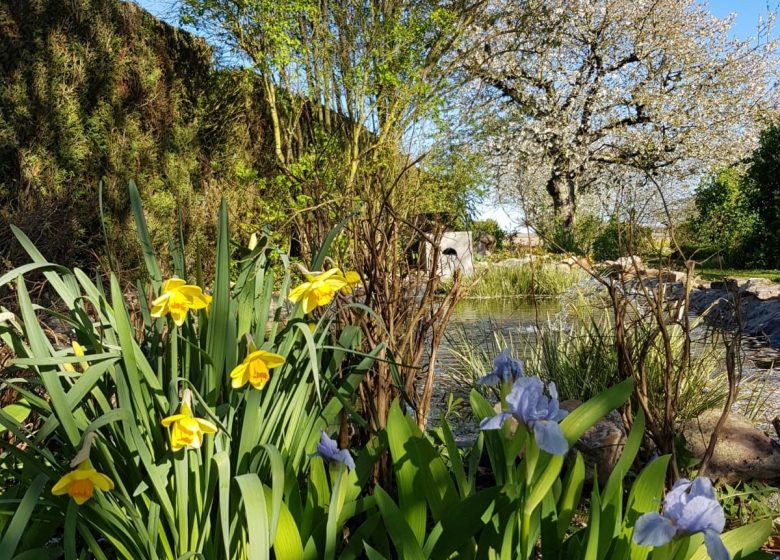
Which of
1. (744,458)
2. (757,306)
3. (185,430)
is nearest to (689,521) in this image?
(185,430)

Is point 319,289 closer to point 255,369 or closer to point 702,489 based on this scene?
point 255,369

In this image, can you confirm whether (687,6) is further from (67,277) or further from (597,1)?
(67,277)

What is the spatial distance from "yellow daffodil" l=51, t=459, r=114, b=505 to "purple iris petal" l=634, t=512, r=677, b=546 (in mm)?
836

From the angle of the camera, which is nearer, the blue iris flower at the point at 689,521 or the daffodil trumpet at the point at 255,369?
the blue iris flower at the point at 689,521

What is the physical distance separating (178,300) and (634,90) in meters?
18.2

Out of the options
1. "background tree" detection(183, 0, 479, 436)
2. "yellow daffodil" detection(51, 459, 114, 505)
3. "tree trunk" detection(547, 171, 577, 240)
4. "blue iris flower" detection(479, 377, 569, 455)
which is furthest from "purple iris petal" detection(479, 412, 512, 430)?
"tree trunk" detection(547, 171, 577, 240)

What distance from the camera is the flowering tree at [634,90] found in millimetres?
16406

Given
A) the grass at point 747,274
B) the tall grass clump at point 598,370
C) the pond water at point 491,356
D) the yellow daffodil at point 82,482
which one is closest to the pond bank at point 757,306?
the pond water at point 491,356

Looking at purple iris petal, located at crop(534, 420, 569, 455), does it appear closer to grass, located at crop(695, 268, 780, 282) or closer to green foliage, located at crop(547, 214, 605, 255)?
grass, located at crop(695, 268, 780, 282)

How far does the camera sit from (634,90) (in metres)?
17.0

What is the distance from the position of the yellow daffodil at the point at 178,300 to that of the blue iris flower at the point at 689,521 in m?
0.82

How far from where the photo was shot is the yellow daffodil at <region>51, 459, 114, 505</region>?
97 centimetres

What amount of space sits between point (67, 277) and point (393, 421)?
794mm

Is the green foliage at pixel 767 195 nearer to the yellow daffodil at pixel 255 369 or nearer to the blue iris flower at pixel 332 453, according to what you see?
the blue iris flower at pixel 332 453
